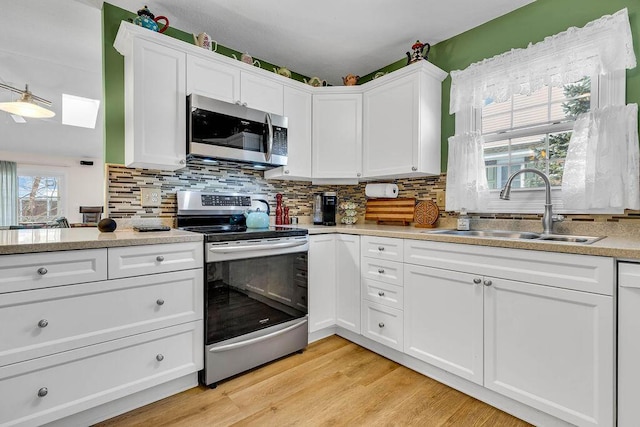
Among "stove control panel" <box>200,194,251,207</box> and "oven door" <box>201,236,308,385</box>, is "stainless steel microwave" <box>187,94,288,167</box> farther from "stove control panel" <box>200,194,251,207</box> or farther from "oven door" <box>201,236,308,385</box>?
"oven door" <box>201,236,308,385</box>

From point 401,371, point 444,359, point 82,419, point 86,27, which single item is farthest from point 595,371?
point 86,27

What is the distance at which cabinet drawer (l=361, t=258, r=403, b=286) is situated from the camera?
206 centimetres

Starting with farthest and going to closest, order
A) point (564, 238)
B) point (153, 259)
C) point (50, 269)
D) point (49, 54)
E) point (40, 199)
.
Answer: point (40, 199)
point (49, 54)
point (564, 238)
point (153, 259)
point (50, 269)

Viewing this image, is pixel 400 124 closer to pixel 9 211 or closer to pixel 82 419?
pixel 82 419

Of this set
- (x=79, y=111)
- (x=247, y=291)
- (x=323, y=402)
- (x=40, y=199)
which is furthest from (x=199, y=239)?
(x=40, y=199)

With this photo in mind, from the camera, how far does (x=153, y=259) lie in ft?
5.41

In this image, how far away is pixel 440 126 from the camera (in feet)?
8.39

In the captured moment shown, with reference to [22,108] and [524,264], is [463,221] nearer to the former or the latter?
[524,264]

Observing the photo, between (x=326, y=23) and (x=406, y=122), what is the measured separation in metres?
0.95

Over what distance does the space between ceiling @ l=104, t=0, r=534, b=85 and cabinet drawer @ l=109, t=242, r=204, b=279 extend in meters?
1.63

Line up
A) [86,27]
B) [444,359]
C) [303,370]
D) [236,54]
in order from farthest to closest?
[236,54]
[86,27]
[303,370]
[444,359]

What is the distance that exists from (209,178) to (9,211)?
6.80 meters

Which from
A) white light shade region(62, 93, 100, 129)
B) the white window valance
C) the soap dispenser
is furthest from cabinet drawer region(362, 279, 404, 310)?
white light shade region(62, 93, 100, 129)

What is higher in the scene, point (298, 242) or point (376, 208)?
point (376, 208)
